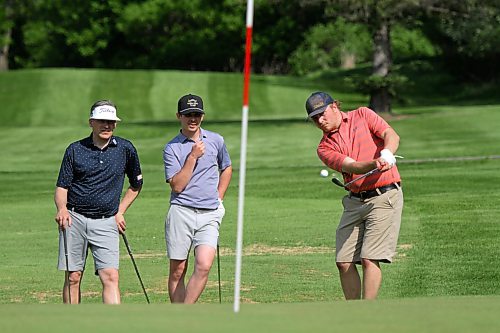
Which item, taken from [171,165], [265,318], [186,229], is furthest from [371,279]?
[265,318]

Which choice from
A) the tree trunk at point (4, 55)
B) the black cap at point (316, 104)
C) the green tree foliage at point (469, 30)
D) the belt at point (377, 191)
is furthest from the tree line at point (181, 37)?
the black cap at point (316, 104)

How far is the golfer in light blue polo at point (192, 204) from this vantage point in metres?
10.5

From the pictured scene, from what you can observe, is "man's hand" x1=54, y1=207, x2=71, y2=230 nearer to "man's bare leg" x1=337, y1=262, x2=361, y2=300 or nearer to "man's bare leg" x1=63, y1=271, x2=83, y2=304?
"man's bare leg" x1=63, y1=271, x2=83, y2=304

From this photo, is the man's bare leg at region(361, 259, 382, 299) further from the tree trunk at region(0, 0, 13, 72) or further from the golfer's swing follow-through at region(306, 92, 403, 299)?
the tree trunk at region(0, 0, 13, 72)

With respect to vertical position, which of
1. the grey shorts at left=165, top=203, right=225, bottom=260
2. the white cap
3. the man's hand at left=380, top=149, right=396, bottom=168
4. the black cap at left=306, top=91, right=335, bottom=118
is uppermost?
the black cap at left=306, top=91, right=335, bottom=118

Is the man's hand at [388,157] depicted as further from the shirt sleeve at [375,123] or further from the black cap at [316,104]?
the black cap at [316,104]

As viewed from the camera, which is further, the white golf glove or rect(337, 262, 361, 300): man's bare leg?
rect(337, 262, 361, 300): man's bare leg

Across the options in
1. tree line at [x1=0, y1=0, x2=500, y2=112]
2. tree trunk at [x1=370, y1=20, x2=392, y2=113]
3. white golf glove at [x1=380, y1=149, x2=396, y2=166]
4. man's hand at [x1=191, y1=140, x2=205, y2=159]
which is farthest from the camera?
tree line at [x1=0, y1=0, x2=500, y2=112]

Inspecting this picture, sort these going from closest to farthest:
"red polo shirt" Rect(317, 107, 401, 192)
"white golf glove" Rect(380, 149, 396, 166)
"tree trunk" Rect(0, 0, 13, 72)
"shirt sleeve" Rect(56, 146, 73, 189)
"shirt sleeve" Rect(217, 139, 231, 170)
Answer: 1. "white golf glove" Rect(380, 149, 396, 166)
2. "red polo shirt" Rect(317, 107, 401, 192)
3. "shirt sleeve" Rect(56, 146, 73, 189)
4. "shirt sleeve" Rect(217, 139, 231, 170)
5. "tree trunk" Rect(0, 0, 13, 72)

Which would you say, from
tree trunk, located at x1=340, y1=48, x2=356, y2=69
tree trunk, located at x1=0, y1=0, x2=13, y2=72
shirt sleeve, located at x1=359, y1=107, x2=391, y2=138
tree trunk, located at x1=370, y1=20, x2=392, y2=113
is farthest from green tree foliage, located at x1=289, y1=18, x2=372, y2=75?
shirt sleeve, located at x1=359, y1=107, x2=391, y2=138

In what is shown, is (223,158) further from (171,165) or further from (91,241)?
(91,241)

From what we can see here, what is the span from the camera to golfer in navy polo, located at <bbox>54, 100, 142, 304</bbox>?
33.4 ft

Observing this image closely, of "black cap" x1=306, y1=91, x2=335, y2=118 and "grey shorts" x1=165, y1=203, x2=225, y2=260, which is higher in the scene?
"black cap" x1=306, y1=91, x2=335, y2=118

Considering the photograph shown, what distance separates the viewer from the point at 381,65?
42719 millimetres
